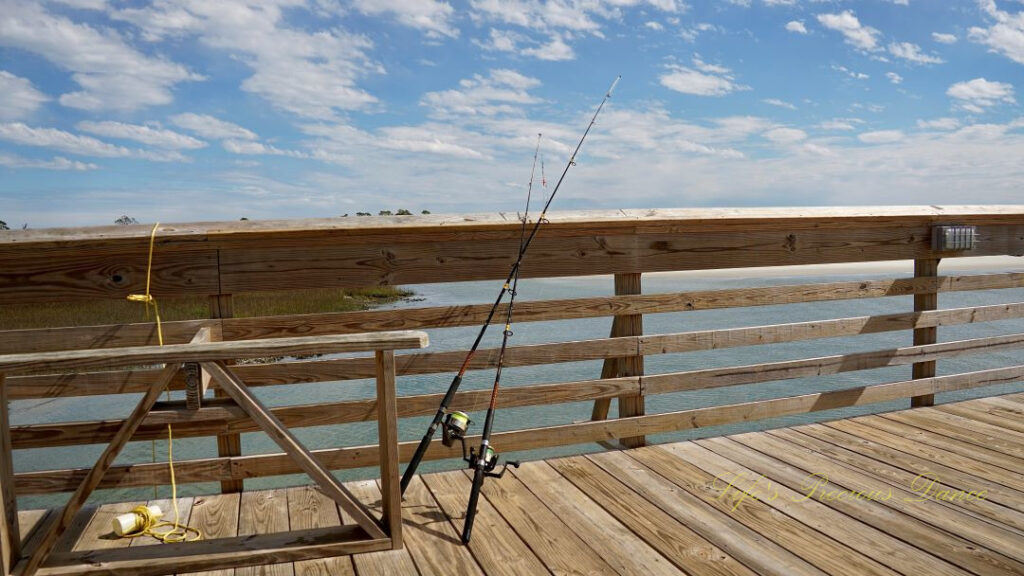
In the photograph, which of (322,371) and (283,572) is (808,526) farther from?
(322,371)

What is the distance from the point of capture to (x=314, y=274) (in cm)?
285

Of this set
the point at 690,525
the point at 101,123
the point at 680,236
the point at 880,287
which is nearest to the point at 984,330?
the point at 880,287

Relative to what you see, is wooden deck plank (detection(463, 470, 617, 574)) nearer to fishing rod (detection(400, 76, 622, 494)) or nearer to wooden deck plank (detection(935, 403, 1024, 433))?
fishing rod (detection(400, 76, 622, 494))

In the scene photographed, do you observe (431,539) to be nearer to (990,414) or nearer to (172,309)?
(990,414)

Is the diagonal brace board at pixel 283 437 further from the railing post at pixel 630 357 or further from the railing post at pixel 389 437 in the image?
the railing post at pixel 630 357

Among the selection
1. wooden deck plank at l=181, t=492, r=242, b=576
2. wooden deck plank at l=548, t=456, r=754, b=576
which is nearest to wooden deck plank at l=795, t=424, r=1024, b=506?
wooden deck plank at l=548, t=456, r=754, b=576

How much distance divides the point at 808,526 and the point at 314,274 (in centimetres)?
201

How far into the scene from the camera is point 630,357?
326 centimetres

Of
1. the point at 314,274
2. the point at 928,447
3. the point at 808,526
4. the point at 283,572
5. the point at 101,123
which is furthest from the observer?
the point at 101,123

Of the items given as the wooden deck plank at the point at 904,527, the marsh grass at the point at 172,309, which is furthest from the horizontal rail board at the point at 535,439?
the marsh grass at the point at 172,309

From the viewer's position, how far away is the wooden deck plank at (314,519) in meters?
2.14

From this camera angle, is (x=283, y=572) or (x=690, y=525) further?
(x=690, y=525)

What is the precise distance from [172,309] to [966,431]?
1342 centimetres

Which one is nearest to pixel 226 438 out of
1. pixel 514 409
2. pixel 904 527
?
pixel 904 527
